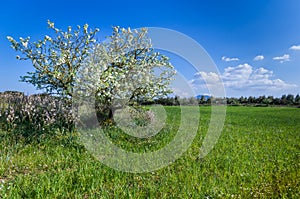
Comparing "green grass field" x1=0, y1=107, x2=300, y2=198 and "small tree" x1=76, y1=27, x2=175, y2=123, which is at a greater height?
"small tree" x1=76, y1=27, x2=175, y2=123

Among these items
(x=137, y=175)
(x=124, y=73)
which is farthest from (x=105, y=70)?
(x=137, y=175)

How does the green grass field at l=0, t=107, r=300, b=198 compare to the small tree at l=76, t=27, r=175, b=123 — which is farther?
the small tree at l=76, t=27, r=175, b=123

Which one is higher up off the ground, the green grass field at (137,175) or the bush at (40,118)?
the bush at (40,118)

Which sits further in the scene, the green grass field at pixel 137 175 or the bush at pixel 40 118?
the bush at pixel 40 118

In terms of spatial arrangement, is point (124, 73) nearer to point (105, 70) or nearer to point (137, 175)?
point (105, 70)

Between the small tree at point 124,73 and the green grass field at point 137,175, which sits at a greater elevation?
the small tree at point 124,73

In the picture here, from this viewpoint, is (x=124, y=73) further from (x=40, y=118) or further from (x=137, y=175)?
(x=137, y=175)

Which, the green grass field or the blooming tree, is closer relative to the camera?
the green grass field

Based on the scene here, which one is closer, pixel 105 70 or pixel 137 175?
pixel 137 175

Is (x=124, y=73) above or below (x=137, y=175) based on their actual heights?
above

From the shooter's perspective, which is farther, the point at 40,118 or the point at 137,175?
the point at 40,118

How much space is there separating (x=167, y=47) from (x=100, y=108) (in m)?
3.97

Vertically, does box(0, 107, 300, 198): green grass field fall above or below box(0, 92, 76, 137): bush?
below

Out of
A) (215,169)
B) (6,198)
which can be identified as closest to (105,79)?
(215,169)
